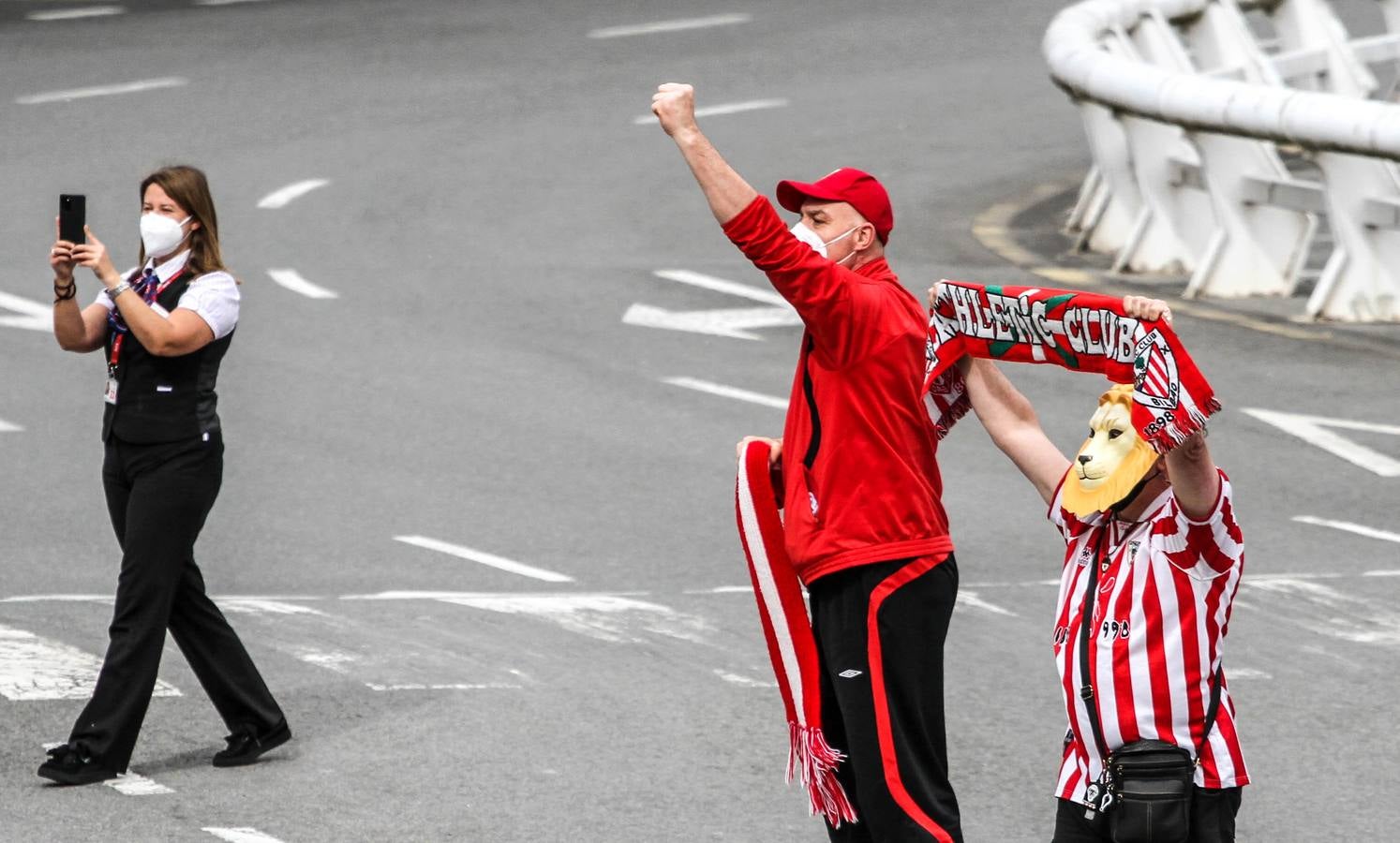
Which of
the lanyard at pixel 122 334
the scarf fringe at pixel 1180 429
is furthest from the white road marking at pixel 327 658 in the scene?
the scarf fringe at pixel 1180 429

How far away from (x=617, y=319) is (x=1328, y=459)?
16.7ft

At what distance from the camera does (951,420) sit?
579 cm

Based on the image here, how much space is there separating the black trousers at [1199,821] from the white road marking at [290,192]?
586 inches

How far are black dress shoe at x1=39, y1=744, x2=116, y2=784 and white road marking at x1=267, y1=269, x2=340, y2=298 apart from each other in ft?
29.9

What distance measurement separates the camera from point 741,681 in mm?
8500

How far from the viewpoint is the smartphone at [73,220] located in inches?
289

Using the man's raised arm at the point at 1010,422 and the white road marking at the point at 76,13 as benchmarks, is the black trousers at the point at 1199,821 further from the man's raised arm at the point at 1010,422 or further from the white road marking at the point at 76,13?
the white road marking at the point at 76,13

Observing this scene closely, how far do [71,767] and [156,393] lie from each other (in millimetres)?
1155

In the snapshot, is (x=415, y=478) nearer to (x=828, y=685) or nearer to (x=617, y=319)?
(x=617, y=319)

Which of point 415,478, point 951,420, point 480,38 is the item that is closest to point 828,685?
point 951,420

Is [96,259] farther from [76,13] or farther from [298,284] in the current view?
[76,13]

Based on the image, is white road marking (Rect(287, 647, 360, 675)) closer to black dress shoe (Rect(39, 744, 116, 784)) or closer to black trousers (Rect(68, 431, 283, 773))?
black trousers (Rect(68, 431, 283, 773))

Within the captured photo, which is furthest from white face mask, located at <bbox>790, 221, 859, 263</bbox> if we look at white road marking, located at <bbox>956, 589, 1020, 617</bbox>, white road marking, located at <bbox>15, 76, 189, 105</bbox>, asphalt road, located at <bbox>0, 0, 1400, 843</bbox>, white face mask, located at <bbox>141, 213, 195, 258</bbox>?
white road marking, located at <bbox>15, 76, 189, 105</bbox>

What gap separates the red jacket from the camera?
558 centimetres
